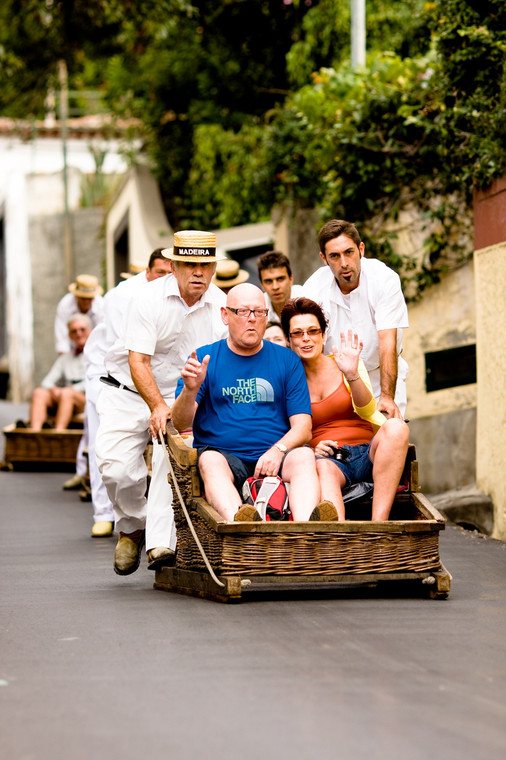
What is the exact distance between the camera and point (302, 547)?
7.30m

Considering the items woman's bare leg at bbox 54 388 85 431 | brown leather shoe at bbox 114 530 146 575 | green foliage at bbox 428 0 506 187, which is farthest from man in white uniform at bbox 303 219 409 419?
woman's bare leg at bbox 54 388 85 431

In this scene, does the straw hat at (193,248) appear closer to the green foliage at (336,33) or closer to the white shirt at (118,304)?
the white shirt at (118,304)

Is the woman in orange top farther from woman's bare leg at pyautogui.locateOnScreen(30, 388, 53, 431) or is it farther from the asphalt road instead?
woman's bare leg at pyautogui.locateOnScreen(30, 388, 53, 431)

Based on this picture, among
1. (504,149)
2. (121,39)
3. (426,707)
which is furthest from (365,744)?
(121,39)

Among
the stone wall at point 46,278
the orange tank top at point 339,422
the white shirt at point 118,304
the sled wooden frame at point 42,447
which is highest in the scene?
the stone wall at point 46,278

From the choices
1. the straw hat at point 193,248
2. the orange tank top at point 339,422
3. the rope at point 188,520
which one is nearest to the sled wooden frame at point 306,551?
the rope at point 188,520

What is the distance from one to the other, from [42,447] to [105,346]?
544cm

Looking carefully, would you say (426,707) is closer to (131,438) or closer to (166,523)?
(166,523)

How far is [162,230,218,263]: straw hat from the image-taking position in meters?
8.39

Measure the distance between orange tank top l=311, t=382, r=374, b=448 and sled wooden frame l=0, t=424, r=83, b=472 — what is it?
8032 millimetres

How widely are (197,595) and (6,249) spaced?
2601 centimetres

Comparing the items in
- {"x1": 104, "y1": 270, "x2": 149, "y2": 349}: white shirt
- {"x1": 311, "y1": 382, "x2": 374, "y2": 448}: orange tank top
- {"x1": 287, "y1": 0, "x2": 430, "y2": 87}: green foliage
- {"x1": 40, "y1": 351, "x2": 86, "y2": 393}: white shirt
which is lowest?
{"x1": 311, "y1": 382, "x2": 374, "y2": 448}: orange tank top

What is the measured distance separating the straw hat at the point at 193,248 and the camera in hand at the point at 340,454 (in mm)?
1338

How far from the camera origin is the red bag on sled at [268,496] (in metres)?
7.66
